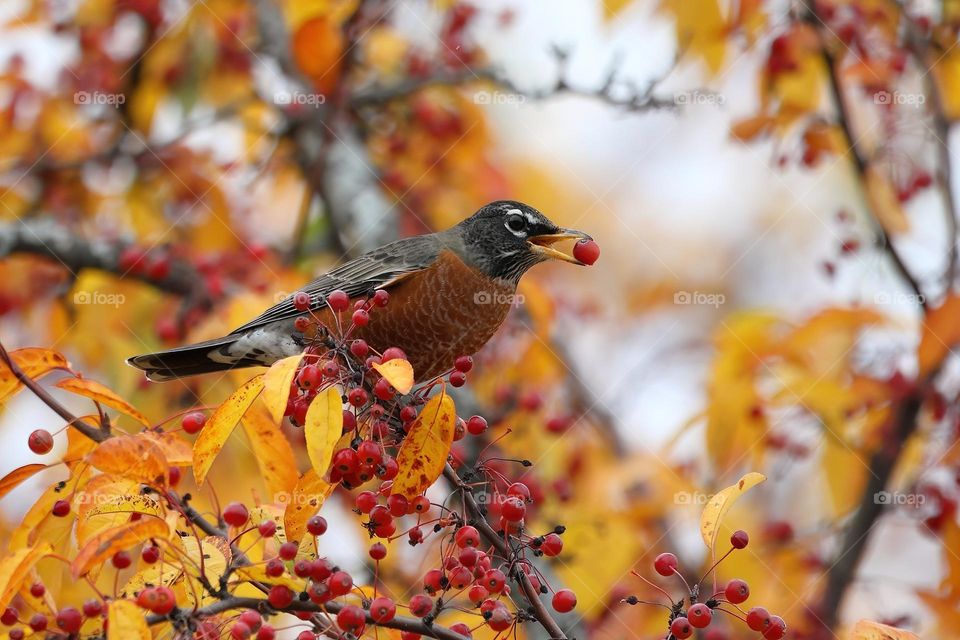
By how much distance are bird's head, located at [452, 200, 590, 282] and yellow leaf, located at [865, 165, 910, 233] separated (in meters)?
1.55

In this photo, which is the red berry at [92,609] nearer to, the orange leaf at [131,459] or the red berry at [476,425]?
the orange leaf at [131,459]

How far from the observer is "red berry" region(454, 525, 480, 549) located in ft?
8.17

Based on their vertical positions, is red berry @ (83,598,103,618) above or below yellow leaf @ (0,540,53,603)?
below

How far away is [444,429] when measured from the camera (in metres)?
2.33

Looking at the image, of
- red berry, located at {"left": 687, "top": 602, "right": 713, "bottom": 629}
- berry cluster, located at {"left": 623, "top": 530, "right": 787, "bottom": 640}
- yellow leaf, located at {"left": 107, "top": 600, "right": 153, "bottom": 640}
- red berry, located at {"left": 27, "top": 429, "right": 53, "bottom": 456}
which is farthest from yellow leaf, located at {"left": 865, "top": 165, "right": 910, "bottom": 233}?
yellow leaf, located at {"left": 107, "top": 600, "right": 153, "bottom": 640}

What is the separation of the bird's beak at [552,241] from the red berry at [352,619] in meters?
2.12

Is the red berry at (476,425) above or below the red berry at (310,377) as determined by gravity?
below

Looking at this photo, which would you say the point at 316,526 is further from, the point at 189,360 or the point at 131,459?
the point at 189,360

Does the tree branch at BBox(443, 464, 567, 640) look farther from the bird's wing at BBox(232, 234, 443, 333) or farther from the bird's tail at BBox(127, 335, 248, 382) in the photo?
the bird's tail at BBox(127, 335, 248, 382)

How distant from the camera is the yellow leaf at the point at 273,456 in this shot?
2.72 meters

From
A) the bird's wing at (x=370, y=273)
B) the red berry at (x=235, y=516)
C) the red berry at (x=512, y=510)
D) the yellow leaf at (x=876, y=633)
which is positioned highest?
the bird's wing at (x=370, y=273)

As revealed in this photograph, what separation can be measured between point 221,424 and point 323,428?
27 cm

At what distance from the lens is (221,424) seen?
2.37 metres

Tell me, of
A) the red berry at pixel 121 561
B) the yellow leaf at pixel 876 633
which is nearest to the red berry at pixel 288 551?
the red berry at pixel 121 561
